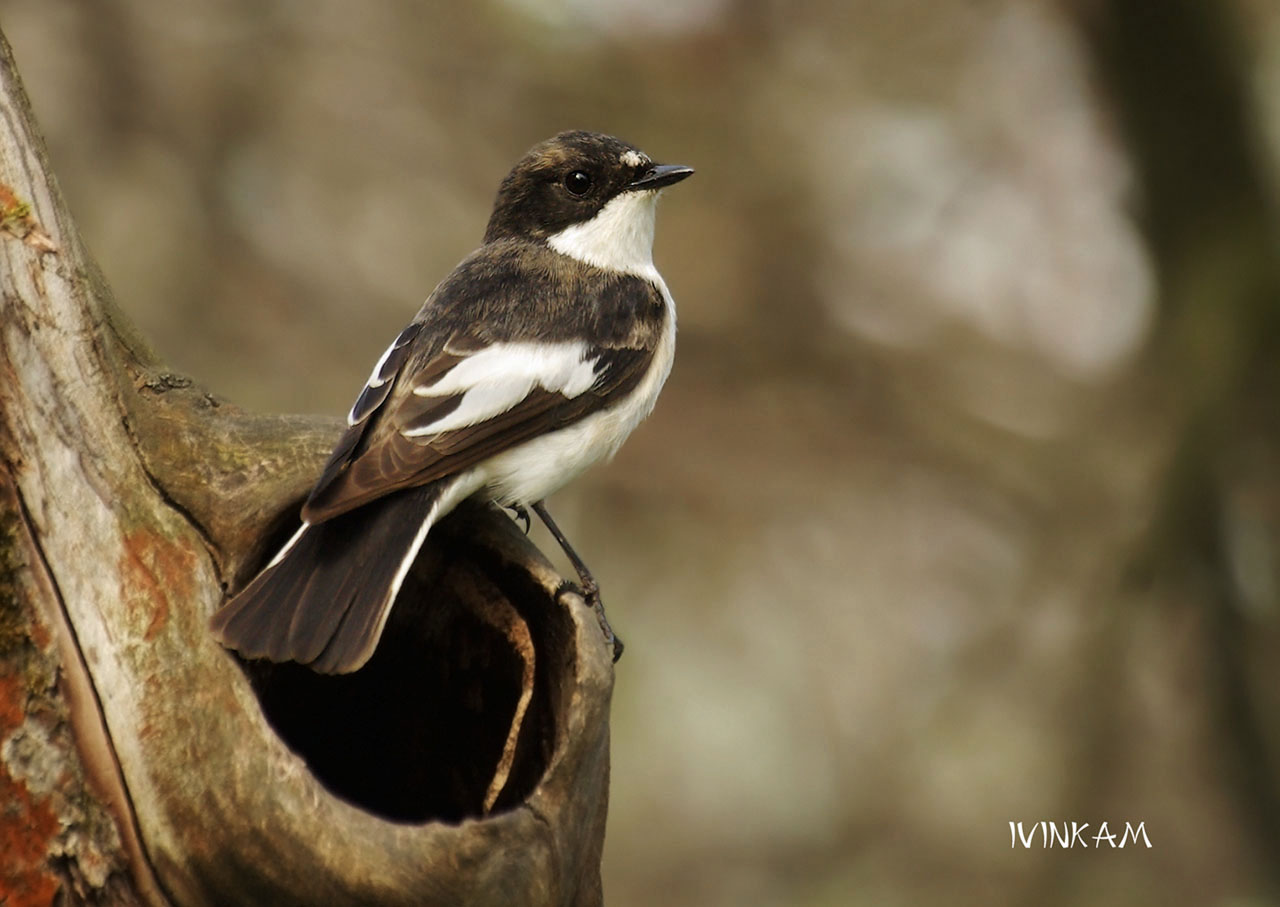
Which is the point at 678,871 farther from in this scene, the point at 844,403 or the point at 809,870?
the point at 844,403

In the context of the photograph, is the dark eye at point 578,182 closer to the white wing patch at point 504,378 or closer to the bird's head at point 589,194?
the bird's head at point 589,194

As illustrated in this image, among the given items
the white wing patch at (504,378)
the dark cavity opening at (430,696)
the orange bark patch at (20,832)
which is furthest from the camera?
the white wing patch at (504,378)

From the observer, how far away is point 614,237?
4957 mm

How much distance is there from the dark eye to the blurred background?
7.75ft

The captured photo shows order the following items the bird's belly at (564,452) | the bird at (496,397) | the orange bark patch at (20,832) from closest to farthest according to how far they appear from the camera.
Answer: the orange bark patch at (20,832)
the bird at (496,397)
the bird's belly at (564,452)

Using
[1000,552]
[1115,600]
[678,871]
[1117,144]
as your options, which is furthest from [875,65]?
[678,871]

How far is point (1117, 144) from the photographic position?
7238 millimetres

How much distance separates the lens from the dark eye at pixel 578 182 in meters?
5.01

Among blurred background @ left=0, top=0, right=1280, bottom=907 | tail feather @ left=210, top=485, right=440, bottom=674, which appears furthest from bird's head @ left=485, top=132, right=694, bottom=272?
blurred background @ left=0, top=0, right=1280, bottom=907

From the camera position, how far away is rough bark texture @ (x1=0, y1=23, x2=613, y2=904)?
294cm

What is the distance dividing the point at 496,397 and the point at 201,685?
1.25 m

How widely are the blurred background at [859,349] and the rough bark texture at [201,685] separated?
3267 mm

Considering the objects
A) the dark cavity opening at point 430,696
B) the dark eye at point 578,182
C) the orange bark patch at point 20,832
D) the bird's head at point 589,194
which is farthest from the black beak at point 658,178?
the orange bark patch at point 20,832

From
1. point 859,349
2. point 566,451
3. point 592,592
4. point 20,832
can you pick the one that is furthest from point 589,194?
point 859,349
